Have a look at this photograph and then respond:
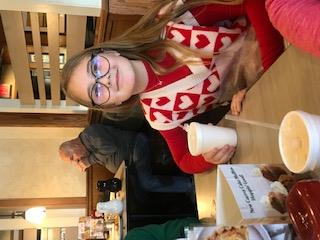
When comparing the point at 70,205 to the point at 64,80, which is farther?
the point at 70,205

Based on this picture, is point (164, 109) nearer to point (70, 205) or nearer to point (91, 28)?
point (91, 28)

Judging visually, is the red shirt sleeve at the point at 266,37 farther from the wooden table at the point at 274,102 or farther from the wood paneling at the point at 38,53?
the wood paneling at the point at 38,53

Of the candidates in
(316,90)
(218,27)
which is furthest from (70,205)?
(316,90)

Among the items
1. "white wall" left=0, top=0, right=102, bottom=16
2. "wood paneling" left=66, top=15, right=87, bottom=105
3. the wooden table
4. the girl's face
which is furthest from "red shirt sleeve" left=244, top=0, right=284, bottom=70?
"wood paneling" left=66, top=15, right=87, bottom=105

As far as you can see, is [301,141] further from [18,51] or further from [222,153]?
[18,51]

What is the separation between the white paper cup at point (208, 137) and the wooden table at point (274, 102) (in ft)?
0.09

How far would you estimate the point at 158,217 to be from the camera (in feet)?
8.09

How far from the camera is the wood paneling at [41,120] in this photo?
132 inches

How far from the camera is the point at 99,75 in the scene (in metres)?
1.31

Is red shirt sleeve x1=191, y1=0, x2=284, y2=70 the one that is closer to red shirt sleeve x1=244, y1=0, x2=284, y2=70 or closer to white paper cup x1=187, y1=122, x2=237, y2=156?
red shirt sleeve x1=244, y1=0, x2=284, y2=70

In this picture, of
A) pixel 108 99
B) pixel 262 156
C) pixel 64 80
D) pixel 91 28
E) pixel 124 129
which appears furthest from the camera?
pixel 91 28

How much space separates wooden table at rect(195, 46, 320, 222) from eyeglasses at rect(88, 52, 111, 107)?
374 millimetres

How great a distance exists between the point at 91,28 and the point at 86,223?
4.35 feet

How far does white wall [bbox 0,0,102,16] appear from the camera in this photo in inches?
82.2
